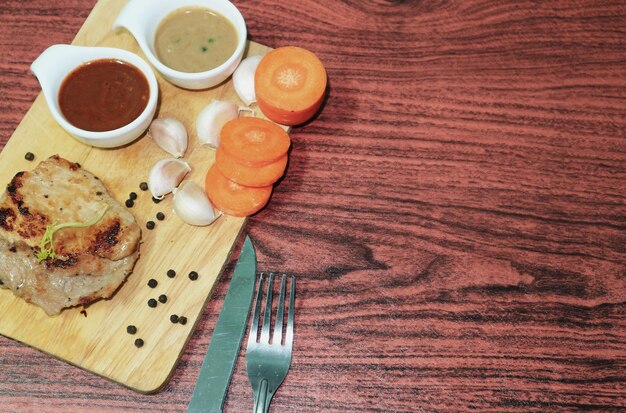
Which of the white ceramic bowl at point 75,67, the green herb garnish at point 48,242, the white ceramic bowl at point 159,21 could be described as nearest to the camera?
the green herb garnish at point 48,242

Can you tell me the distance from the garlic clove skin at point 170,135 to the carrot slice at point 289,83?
34cm

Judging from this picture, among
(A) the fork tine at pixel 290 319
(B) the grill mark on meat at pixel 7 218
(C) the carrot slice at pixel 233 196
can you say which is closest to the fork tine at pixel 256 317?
(A) the fork tine at pixel 290 319

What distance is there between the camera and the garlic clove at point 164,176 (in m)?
2.23

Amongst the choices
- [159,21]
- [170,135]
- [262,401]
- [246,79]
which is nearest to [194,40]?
[159,21]

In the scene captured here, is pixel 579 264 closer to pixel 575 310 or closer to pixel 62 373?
pixel 575 310

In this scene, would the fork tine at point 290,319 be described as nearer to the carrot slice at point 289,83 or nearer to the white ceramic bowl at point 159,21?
the carrot slice at point 289,83

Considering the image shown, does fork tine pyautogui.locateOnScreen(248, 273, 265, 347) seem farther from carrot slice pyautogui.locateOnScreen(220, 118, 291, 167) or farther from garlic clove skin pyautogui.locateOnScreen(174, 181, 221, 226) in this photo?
carrot slice pyautogui.locateOnScreen(220, 118, 291, 167)

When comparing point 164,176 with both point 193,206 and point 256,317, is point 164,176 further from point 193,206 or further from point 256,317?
point 256,317

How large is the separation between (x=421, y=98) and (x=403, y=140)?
0.73 feet

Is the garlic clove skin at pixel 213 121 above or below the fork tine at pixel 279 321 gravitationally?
above

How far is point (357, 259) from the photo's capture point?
7.52 ft

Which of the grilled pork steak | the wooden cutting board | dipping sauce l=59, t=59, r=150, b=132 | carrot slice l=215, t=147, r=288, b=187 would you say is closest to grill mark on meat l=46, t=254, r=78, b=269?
the grilled pork steak

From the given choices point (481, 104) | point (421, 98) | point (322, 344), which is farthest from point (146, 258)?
point (481, 104)

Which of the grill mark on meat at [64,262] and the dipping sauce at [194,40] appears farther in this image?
the dipping sauce at [194,40]
